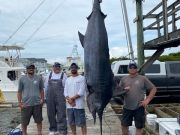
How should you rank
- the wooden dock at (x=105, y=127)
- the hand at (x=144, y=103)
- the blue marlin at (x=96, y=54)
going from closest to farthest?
the blue marlin at (x=96, y=54) → the hand at (x=144, y=103) → the wooden dock at (x=105, y=127)

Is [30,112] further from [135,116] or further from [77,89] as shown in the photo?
[135,116]

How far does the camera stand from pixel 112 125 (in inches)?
347

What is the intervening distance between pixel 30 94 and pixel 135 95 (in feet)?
6.87

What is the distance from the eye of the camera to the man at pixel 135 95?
593cm

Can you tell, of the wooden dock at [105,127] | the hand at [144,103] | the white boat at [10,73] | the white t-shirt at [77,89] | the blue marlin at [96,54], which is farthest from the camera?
the white boat at [10,73]

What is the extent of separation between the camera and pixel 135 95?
5930mm

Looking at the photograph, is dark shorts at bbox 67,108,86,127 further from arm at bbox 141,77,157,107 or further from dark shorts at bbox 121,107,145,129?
arm at bbox 141,77,157,107

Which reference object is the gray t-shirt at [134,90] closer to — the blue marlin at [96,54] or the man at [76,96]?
the man at [76,96]

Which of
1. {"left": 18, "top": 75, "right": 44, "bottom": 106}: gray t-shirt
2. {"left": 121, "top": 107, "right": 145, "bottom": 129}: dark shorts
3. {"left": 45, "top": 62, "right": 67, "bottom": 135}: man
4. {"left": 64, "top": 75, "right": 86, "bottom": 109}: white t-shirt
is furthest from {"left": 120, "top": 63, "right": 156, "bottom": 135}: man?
{"left": 18, "top": 75, "right": 44, "bottom": 106}: gray t-shirt

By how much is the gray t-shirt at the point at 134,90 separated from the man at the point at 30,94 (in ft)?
6.10

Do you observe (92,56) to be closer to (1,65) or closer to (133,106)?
(133,106)

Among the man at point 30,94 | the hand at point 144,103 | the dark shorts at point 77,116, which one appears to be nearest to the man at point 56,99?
the man at point 30,94

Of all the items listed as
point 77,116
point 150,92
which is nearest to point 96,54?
point 150,92

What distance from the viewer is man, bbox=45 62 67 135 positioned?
23.5 ft
